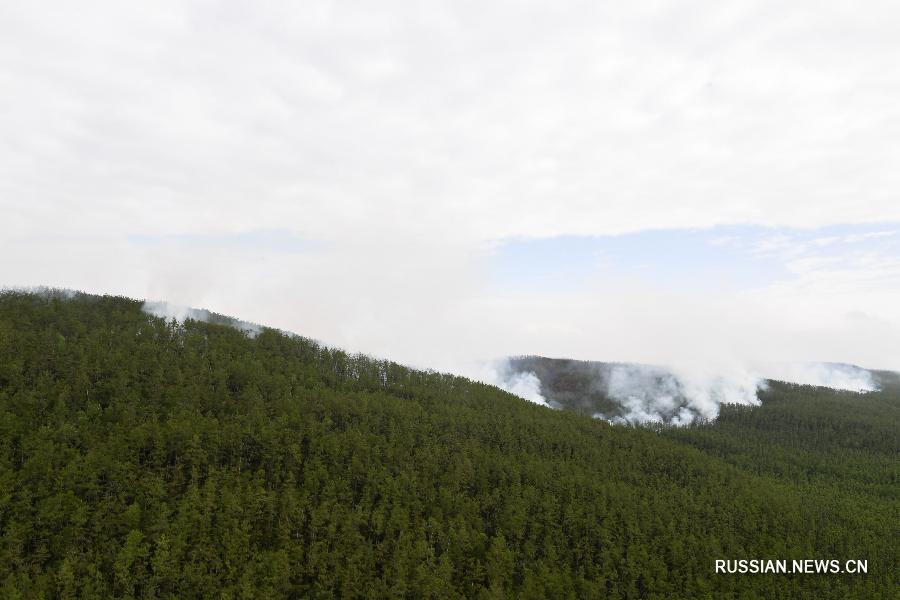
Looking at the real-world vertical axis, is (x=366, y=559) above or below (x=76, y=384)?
below

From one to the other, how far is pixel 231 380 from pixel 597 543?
12225cm

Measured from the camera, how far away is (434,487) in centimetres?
12794

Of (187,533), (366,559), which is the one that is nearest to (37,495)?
(187,533)

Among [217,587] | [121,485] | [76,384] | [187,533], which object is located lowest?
[217,587]

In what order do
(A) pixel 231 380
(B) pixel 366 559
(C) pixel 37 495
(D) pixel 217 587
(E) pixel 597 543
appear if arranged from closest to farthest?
1. (D) pixel 217 587
2. (C) pixel 37 495
3. (B) pixel 366 559
4. (E) pixel 597 543
5. (A) pixel 231 380

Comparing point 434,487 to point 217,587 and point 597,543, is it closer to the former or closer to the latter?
point 597,543

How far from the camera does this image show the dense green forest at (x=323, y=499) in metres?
88.8

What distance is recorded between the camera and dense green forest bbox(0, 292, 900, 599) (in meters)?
88.8

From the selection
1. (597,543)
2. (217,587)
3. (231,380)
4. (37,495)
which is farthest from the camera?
(231,380)

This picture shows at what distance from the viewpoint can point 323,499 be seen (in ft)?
371

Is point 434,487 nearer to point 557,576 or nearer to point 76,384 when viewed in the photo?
point 557,576

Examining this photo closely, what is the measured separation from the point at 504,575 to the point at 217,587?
5622 centimetres

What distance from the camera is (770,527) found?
136 m

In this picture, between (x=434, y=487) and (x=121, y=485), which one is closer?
(x=121, y=485)
